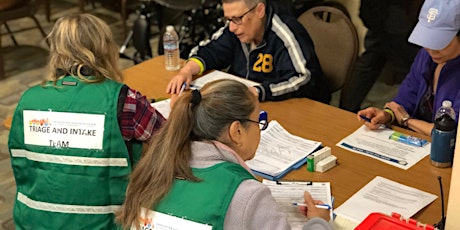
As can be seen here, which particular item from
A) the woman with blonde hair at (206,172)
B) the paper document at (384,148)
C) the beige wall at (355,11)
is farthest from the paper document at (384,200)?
the beige wall at (355,11)

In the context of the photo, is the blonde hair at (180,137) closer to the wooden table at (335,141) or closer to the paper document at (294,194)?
the paper document at (294,194)

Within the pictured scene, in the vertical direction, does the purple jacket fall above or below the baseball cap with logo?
below

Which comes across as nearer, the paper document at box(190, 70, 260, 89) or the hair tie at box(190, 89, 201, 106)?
the hair tie at box(190, 89, 201, 106)

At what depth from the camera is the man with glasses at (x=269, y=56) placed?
2.72 m

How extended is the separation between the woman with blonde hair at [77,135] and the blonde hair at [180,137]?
35 cm

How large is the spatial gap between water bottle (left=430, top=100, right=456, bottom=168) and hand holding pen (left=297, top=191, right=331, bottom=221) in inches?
20.0

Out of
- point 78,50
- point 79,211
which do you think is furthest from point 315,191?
point 78,50

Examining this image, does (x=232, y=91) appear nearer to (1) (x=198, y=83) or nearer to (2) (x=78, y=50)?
(2) (x=78, y=50)

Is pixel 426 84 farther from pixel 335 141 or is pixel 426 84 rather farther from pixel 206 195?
pixel 206 195

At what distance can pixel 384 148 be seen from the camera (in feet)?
7.57

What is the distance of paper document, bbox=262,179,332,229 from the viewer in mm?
1900

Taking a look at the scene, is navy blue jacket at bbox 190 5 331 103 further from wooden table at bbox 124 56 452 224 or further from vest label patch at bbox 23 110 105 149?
vest label patch at bbox 23 110 105 149

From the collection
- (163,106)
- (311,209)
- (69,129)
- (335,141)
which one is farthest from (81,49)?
(335,141)

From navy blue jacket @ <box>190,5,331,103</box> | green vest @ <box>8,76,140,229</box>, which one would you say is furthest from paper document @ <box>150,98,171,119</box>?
green vest @ <box>8,76,140,229</box>
